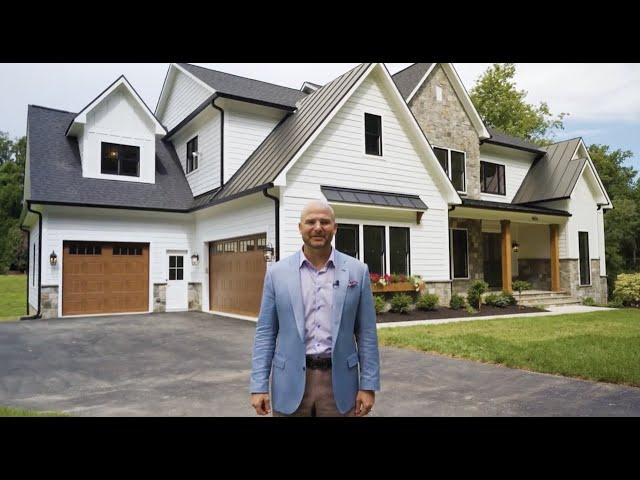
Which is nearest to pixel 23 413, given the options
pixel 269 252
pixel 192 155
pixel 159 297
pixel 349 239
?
pixel 269 252

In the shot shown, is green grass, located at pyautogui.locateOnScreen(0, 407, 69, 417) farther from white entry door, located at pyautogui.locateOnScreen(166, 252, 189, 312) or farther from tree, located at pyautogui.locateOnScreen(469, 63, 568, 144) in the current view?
tree, located at pyautogui.locateOnScreen(469, 63, 568, 144)

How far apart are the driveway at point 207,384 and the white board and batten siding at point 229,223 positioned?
3782 mm

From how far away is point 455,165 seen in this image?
18797 mm

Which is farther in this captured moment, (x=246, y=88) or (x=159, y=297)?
(x=246, y=88)

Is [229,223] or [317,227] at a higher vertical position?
[229,223]

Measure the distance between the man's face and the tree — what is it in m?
36.2

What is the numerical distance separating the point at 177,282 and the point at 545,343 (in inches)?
466

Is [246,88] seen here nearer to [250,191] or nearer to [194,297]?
[250,191]

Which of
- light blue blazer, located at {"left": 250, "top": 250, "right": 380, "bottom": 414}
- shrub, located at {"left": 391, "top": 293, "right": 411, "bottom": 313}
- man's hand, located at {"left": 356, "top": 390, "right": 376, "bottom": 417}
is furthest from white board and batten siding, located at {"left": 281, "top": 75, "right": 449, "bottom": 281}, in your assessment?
man's hand, located at {"left": 356, "top": 390, "right": 376, "bottom": 417}

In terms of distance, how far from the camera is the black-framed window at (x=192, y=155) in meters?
17.6
